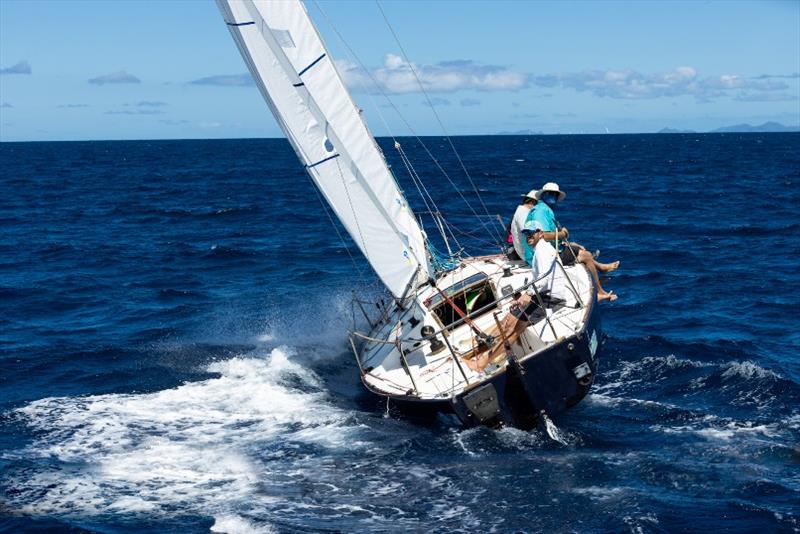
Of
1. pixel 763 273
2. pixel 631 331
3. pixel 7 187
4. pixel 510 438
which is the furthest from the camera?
pixel 7 187

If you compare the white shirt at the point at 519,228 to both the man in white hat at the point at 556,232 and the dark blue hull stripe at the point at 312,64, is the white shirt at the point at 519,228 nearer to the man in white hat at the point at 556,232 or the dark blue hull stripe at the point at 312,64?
the man in white hat at the point at 556,232

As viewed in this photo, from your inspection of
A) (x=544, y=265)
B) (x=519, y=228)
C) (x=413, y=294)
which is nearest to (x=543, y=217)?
(x=544, y=265)

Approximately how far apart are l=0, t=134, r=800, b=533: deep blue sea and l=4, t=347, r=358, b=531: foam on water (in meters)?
0.05

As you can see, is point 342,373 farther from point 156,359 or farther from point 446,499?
point 446,499

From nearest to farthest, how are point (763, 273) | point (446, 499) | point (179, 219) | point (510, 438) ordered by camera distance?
point (446, 499)
point (510, 438)
point (763, 273)
point (179, 219)

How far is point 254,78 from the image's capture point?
14.3 meters

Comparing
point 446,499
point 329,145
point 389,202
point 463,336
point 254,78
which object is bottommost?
point 446,499

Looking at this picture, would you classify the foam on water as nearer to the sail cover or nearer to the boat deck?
the boat deck

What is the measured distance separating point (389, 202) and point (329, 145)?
1466 millimetres

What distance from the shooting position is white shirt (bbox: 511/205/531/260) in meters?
15.4

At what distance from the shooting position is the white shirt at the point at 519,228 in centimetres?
1541

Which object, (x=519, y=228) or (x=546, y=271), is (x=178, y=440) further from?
(x=519, y=228)

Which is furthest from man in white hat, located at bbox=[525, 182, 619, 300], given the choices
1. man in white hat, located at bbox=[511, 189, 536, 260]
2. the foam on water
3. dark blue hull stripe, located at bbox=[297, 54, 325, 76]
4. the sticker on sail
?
the sticker on sail

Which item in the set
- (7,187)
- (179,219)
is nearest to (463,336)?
(179,219)
